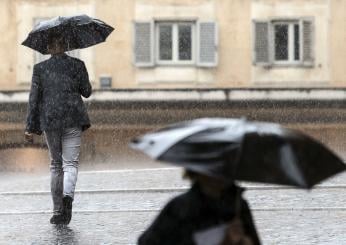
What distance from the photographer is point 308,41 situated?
2648 centimetres

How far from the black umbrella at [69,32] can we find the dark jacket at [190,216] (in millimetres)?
5103

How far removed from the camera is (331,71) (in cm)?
2662

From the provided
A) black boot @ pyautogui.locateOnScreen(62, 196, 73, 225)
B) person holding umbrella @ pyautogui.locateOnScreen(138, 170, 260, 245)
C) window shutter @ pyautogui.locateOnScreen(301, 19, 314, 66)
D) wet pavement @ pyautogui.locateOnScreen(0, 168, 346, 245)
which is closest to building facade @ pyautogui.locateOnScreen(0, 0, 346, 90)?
window shutter @ pyautogui.locateOnScreen(301, 19, 314, 66)

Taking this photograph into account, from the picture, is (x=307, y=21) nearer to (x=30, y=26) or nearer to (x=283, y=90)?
(x=283, y=90)

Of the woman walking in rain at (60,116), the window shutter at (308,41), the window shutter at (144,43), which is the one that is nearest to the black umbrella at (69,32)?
the woman walking in rain at (60,116)

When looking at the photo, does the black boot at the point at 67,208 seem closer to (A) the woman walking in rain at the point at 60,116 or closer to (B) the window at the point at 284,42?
(A) the woman walking in rain at the point at 60,116

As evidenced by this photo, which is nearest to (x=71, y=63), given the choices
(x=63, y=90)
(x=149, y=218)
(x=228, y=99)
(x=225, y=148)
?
(x=63, y=90)

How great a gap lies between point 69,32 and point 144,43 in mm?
17045

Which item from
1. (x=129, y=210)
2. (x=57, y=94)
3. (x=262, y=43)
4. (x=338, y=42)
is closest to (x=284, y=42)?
(x=262, y=43)

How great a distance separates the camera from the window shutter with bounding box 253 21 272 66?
26.4m

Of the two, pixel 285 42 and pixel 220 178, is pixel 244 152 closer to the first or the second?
pixel 220 178

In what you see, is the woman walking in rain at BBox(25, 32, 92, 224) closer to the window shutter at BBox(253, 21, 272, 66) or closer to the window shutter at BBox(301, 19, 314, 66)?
the window shutter at BBox(253, 21, 272, 66)

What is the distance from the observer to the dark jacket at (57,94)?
8.82 m

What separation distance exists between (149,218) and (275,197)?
78.0 inches
